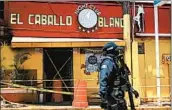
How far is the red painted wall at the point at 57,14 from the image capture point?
1397 cm

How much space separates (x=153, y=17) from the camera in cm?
1465

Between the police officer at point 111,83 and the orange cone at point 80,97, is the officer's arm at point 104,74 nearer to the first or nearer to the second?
the police officer at point 111,83

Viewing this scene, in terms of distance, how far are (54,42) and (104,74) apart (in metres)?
8.19

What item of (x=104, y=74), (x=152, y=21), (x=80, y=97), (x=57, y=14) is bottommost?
(x=80, y=97)

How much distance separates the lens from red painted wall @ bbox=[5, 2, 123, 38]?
14.0 metres

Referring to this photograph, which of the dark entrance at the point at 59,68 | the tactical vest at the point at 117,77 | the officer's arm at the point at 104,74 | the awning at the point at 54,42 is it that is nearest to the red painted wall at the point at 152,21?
the awning at the point at 54,42

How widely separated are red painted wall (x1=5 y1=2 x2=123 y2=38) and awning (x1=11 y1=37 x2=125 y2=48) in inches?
12.5

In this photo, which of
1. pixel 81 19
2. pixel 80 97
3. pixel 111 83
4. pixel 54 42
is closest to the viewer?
pixel 111 83

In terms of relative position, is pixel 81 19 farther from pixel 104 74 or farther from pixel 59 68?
pixel 104 74

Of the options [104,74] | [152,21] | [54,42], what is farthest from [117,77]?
[152,21]

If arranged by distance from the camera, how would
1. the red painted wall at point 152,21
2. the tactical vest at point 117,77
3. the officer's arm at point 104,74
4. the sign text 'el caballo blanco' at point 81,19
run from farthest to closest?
the red painted wall at point 152,21 → the sign text 'el caballo blanco' at point 81,19 → the tactical vest at point 117,77 → the officer's arm at point 104,74

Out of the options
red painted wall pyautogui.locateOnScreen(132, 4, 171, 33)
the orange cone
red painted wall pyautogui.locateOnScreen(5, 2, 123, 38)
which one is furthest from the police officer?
red painted wall pyautogui.locateOnScreen(132, 4, 171, 33)

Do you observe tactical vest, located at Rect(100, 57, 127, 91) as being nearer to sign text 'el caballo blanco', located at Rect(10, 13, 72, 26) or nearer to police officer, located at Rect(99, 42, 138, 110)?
police officer, located at Rect(99, 42, 138, 110)

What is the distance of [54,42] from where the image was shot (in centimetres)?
1370
